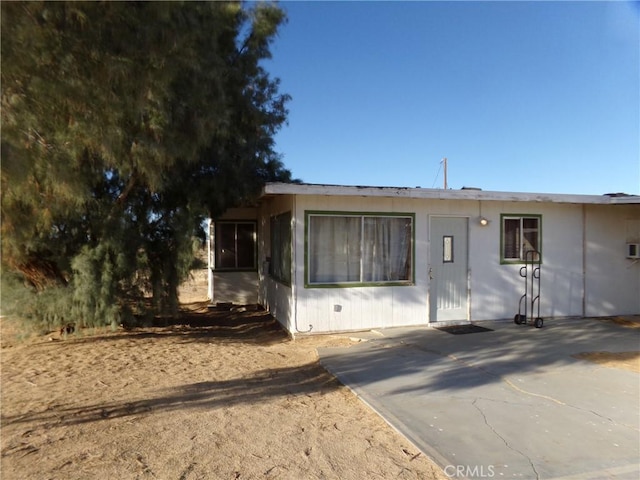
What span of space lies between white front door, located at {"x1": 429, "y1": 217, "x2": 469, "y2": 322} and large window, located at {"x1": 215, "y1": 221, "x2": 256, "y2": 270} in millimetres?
6107

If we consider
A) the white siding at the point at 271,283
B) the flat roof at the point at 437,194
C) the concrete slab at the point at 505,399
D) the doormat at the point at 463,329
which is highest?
the flat roof at the point at 437,194

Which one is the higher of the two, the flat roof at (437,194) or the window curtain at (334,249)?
the flat roof at (437,194)

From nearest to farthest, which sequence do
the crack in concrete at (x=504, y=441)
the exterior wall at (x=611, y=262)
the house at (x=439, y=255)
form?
the crack in concrete at (x=504, y=441)
the house at (x=439, y=255)
the exterior wall at (x=611, y=262)

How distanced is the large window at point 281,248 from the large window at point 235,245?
2.46 metres

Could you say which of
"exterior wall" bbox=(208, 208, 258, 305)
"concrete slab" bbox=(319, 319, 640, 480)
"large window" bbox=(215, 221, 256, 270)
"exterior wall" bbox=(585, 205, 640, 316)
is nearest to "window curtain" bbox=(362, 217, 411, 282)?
"concrete slab" bbox=(319, 319, 640, 480)

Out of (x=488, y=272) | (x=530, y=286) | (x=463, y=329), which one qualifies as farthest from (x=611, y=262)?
(x=463, y=329)

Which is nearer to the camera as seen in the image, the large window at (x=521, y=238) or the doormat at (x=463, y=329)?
the doormat at (x=463, y=329)

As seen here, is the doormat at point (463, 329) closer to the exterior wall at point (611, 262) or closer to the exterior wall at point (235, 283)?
the exterior wall at point (611, 262)

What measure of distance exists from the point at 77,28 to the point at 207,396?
3955mm

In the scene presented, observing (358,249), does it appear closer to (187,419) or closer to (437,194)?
(437,194)

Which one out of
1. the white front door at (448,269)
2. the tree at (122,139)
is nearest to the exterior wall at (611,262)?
the white front door at (448,269)

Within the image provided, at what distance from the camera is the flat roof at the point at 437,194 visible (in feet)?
24.4

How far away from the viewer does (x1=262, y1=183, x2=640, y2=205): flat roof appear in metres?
7.45

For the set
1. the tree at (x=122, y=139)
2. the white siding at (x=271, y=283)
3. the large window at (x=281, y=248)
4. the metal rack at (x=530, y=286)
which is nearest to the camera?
the tree at (x=122, y=139)
